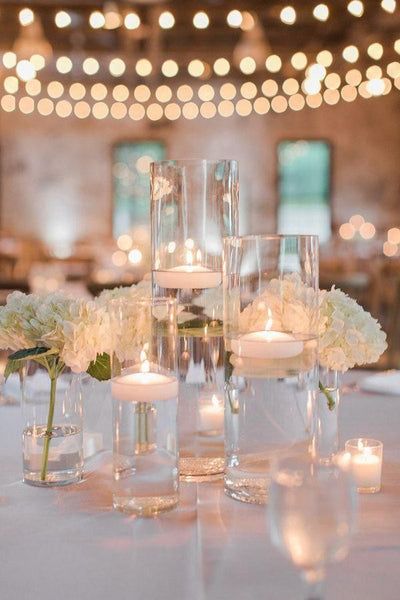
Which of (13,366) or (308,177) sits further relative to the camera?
(308,177)

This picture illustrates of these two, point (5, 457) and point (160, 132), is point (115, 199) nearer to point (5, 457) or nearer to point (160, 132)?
point (160, 132)

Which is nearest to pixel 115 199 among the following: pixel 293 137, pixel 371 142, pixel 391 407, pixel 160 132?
pixel 160 132

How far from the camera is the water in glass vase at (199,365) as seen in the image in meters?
1.31

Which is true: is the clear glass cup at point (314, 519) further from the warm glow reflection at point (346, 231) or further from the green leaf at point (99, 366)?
the warm glow reflection at point (346, 231)

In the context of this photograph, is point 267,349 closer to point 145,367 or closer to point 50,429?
point 145,367

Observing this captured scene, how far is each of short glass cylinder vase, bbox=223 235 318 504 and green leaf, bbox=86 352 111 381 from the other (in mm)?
196

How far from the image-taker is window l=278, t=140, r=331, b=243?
12648 mm

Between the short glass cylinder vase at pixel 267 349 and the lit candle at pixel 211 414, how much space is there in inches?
5.6

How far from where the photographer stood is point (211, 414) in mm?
1348

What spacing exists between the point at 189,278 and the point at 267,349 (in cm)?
23

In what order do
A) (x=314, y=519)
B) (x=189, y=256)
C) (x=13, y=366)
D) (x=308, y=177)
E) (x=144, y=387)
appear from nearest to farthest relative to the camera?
(x=314, y=519)
(x=144, y=387)
(x=13, y=366)
(x=189, y=256)
(x=308, y=177)

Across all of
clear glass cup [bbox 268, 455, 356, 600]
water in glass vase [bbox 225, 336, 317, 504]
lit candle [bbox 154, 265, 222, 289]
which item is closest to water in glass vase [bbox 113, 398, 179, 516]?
water in glass vase [bbox 225, 336, 317, 504]

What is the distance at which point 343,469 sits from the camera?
76 cm

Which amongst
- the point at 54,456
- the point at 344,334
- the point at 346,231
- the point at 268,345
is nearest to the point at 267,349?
the point at 268,345
